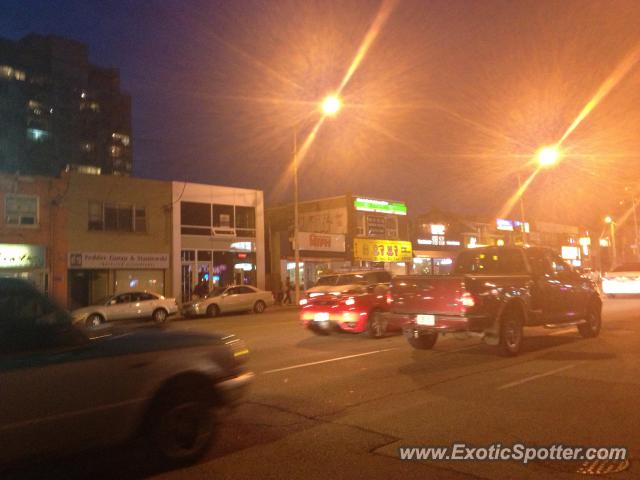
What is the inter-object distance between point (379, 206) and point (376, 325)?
1141 inches

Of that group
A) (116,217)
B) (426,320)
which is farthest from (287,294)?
(426,320)

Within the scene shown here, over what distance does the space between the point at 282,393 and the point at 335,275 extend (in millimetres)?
8110

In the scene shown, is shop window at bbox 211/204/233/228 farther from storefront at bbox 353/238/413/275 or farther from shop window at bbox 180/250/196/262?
storefront at bbox 353/238/413/275

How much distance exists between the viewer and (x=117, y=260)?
28062 mm

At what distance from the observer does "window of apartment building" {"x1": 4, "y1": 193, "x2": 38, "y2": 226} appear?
25.2 metres

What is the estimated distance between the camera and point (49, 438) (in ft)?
13.8

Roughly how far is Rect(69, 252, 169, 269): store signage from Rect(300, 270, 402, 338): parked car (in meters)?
15.8

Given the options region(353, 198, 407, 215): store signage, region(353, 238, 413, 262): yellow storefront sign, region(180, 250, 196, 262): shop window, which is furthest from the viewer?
region(353, 198, 407, 215): store signage

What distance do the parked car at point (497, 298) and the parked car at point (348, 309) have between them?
214 centimetres

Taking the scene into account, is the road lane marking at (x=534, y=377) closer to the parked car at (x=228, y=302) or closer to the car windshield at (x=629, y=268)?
the parked car at (x=228, y=302)

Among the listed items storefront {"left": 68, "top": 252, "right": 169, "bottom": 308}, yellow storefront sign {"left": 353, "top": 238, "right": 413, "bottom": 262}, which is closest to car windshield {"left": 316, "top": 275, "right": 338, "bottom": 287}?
storefront {"left": 68, "top": 252, "right": 169, "bottom": 308}

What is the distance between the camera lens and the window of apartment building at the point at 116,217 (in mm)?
27781

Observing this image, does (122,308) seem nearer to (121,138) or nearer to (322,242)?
(322,242)

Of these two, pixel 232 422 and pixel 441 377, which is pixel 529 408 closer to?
pixel 441 377
